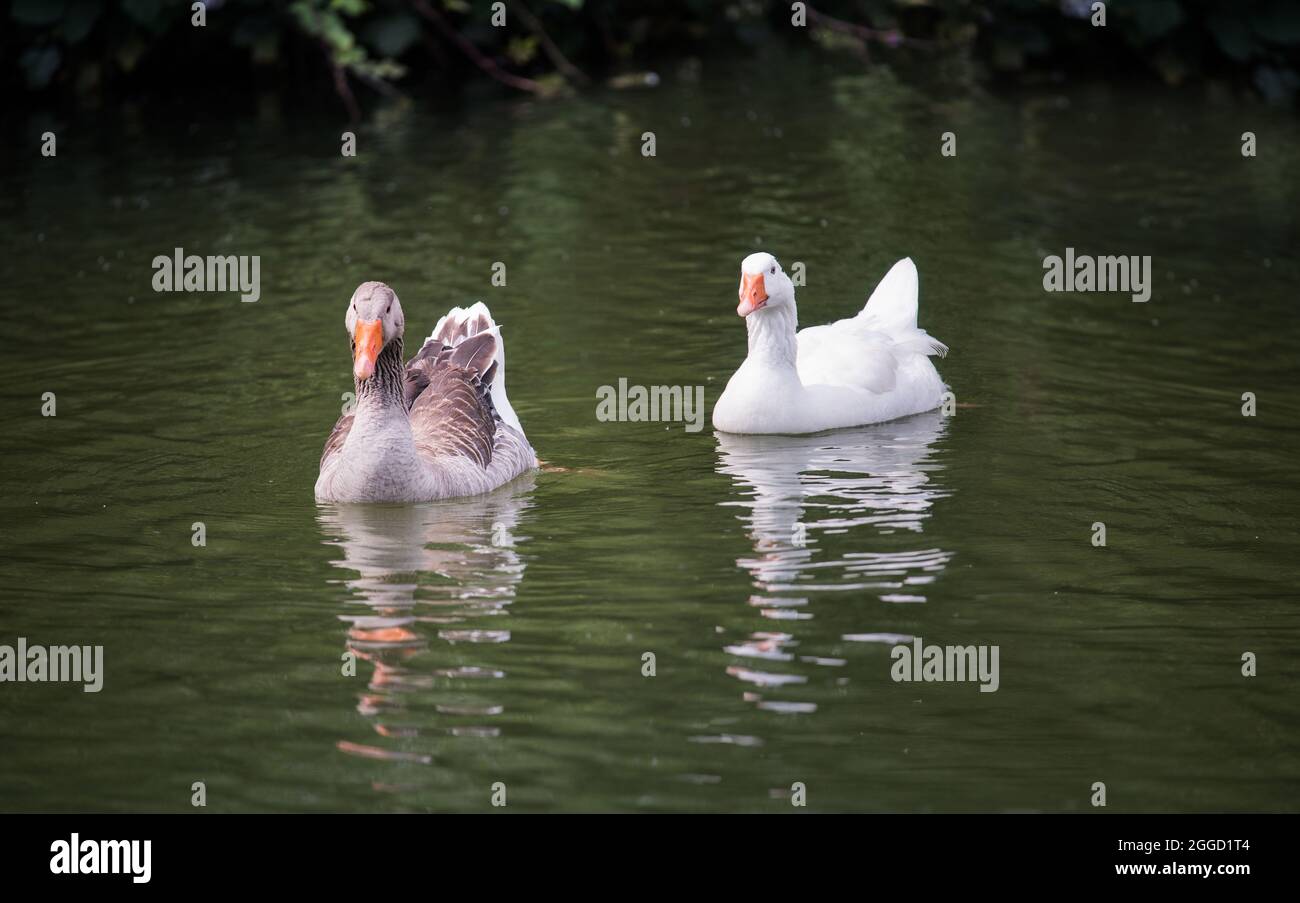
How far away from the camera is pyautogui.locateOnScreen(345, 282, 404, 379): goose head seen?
10.4 meters

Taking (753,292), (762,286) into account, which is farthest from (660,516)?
(762,286)

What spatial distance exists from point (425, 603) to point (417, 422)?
2.57 meters

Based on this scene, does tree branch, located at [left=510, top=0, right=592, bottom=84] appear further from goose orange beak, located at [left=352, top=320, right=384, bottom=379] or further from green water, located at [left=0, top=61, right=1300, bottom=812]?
goose orange beak, located at [left=352, top=320, right=384, bottom=379]

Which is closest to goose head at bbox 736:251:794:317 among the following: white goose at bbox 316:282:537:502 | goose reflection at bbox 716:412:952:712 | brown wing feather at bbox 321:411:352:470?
goose reflection at bbox 716:412:952:712

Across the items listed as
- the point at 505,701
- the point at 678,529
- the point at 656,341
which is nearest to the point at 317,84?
the point at 656,341

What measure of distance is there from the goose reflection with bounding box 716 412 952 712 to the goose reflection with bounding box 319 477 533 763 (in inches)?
46.1

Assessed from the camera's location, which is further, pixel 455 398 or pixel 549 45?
pixel 549 45

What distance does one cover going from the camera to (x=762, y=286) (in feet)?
40.1

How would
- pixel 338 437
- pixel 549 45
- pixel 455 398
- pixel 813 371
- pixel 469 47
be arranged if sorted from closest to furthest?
pixel 338 437 → pixel 455 398 → pixel 813 371 → pixel 469 47 → pixel 549 45

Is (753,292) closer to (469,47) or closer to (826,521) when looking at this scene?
(826,521)

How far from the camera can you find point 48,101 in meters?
26.7

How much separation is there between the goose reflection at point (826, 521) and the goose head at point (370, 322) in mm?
2134

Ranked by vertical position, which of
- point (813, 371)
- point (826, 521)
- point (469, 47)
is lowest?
point (826, 521)

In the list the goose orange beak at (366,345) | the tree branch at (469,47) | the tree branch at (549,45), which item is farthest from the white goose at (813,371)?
the tree branch at (549,45)
